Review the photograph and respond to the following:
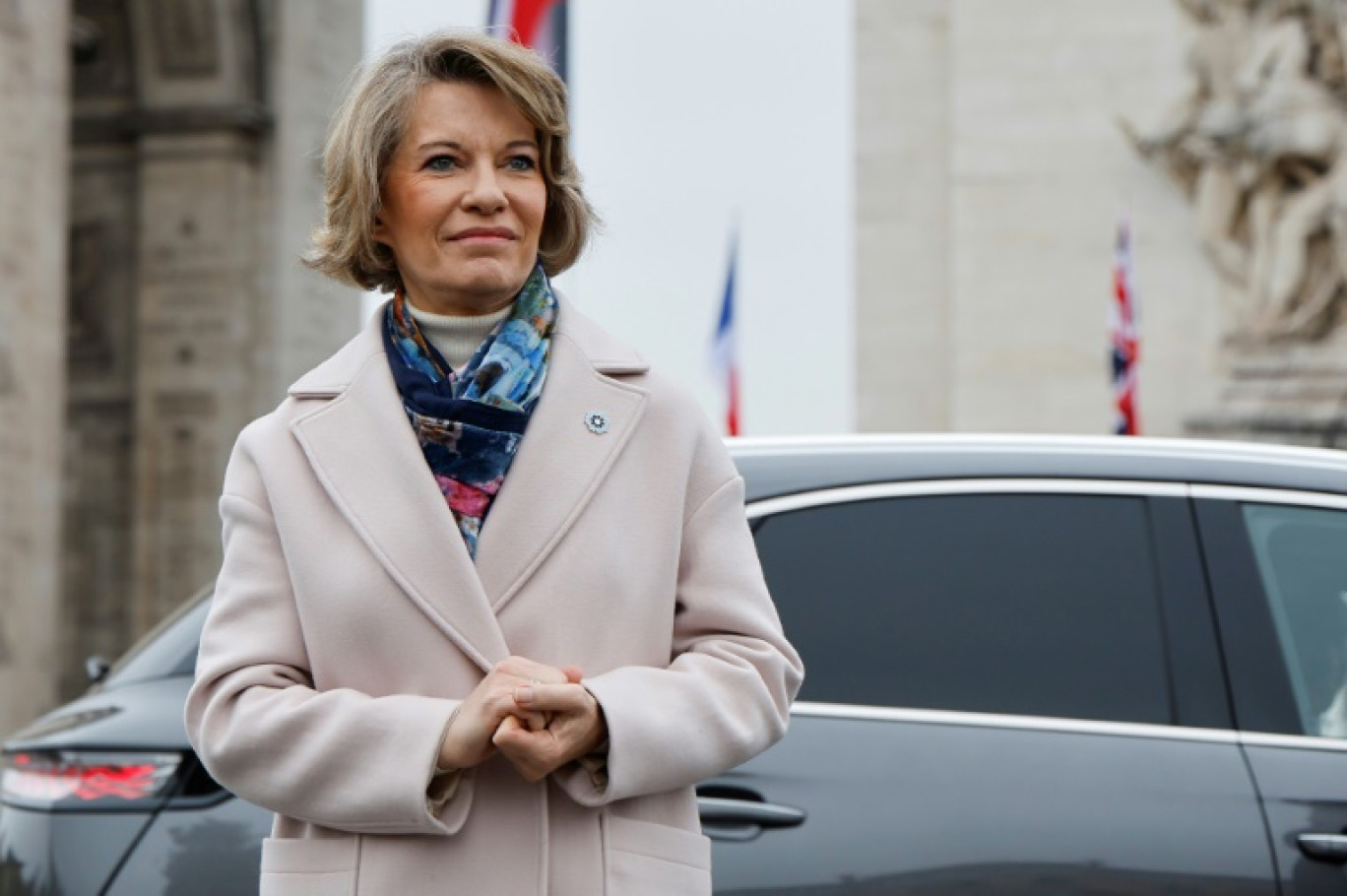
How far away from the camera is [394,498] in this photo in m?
2.41

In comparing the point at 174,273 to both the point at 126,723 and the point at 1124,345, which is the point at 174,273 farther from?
the point at 126,723

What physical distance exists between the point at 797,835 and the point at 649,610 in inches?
56.9

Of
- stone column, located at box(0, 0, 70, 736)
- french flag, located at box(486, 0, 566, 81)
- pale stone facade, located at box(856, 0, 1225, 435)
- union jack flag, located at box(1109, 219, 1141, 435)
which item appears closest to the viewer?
french flag, located at box(486, 0, 566, 81)

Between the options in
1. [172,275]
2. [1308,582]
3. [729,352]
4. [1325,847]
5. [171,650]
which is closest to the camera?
[1325,847]

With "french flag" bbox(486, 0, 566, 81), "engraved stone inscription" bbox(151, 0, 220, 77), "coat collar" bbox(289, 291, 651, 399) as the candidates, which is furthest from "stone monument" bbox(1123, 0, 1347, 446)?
"coat collar" bbox(289, 291, 651, 399)

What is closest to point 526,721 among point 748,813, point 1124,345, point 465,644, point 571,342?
point 465,644

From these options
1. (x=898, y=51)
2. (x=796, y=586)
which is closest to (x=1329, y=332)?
(x=898, y=51)

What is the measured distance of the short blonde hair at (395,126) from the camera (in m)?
2.46

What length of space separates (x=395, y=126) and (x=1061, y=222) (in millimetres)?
14701

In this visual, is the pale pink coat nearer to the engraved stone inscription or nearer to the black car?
the black car

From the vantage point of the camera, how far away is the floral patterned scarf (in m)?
2.40

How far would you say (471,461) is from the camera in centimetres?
242

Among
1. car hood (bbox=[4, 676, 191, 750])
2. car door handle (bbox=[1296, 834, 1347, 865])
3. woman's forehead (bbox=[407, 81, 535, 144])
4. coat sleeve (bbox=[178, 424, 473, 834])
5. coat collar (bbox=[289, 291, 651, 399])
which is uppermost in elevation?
woman's forehead (bbox=[407, 81, 535, 144])

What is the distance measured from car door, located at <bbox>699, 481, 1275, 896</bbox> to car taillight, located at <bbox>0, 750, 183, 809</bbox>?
1011mm
